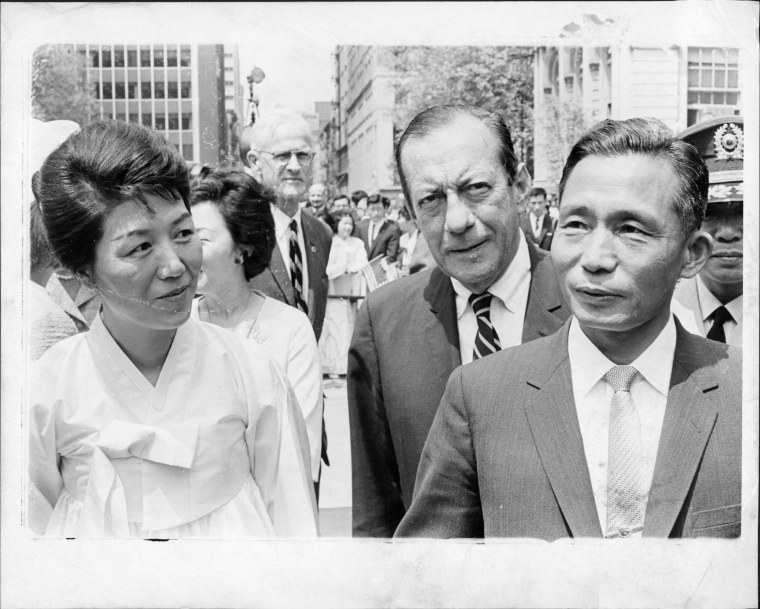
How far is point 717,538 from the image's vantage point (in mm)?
2979

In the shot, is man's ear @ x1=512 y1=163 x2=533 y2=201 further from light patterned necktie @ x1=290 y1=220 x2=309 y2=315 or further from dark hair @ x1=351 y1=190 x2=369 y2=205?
light patterned necktie @ x1=290 y1=220 x2=309 y2=315

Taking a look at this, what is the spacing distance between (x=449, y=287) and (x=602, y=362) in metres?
0.56

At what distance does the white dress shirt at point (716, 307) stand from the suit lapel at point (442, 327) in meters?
0.89

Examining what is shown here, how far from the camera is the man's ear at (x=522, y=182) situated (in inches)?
116

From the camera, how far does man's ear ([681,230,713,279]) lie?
2779 mm

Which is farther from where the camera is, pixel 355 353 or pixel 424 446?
pixel 355 353

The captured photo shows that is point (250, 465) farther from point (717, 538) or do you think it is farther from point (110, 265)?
point (717, 538)

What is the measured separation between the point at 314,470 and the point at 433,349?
2.00 ft

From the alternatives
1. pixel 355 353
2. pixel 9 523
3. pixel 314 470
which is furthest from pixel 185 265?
pixel 9 523

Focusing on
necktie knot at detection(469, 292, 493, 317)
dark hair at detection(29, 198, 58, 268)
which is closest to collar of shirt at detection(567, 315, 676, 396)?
necktie knot at detection(469, 292, 493, 317)

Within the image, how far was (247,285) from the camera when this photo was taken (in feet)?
10.2

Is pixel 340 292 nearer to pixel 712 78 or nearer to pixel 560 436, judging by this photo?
pixel 560 436

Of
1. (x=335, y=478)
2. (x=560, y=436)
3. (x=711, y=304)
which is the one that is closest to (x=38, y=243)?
(x=335, y=478)

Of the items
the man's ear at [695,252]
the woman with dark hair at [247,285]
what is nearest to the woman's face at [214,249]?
the woman with dark hair at [247,285]
